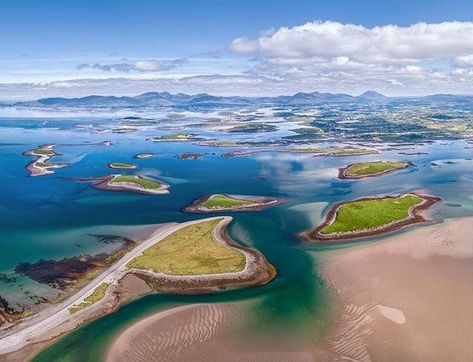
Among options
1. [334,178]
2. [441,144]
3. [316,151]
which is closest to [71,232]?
[334,178]

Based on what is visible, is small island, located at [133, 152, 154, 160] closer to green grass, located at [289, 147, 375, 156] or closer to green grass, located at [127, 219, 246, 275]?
green grass, located at [289, 147, 375, 156]

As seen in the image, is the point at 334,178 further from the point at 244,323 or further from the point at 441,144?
the point at 441,144

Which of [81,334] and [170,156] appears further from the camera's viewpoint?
[170,156]

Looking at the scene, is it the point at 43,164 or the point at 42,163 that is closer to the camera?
the point at 43,164

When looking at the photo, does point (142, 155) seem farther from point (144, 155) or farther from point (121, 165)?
point (121, 165)

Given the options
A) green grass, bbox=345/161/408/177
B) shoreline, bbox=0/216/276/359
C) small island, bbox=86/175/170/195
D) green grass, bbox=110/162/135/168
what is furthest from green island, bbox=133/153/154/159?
shoreline, bbox=0/216/276/359

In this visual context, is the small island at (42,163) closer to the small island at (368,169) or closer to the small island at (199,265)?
the small island at (199,265)

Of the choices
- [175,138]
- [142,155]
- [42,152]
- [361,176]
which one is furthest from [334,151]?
[42,152]
